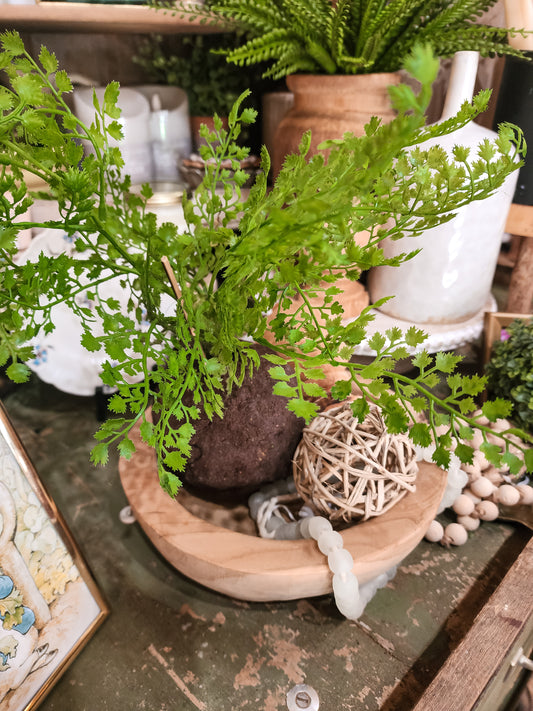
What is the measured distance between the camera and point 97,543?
0.55 metres

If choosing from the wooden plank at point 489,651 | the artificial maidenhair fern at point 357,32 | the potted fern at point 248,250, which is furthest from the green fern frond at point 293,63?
the wooden plank at point 489,651

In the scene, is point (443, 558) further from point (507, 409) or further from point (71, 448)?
point (71, 448)

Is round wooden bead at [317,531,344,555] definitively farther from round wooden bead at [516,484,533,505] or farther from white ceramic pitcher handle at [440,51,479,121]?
white ceramic pitcher handle at [440,51,479,121]

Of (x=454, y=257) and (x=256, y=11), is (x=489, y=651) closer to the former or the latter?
(x=454, y=257)

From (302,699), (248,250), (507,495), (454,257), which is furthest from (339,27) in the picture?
(302,699)

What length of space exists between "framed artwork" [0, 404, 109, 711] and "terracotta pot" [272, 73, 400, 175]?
46 centimetres

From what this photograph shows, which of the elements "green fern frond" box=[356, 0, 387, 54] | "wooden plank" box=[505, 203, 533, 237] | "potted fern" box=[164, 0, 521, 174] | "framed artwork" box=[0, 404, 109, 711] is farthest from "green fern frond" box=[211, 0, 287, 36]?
"framed artwork" box=[0, 404, 109, 711]

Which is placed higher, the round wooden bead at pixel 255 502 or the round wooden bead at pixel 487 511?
the round wooden bead at pixel 255 502

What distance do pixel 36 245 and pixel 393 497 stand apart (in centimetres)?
60

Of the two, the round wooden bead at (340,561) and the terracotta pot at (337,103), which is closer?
the round wooden bead at (340,561)

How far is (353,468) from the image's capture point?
0.42 m

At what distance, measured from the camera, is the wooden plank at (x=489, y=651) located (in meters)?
0.36

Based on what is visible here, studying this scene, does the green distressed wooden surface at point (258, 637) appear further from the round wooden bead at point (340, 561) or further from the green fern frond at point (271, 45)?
the green fern frond at point (271, 45)

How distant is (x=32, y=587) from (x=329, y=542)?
239mm
